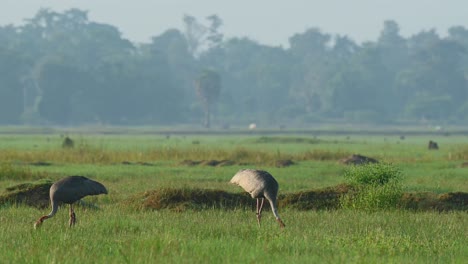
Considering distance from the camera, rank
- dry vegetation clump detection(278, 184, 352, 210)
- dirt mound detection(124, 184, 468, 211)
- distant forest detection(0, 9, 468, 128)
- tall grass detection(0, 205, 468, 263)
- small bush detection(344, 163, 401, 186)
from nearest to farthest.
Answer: tall grass detection(0, 205, 468, 263), dirt mound detection(124, 184, 468, 211), small bush detection(344, 163, 401, 186), dry vegetation clump detection(278, 184, 352, 210), distant forest detection(0, 9, 468, 128)

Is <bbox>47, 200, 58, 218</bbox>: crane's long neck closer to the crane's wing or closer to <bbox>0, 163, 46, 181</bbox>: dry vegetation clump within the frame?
the crane's wing

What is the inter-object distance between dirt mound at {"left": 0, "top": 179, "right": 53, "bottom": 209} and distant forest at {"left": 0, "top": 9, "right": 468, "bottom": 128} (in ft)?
312

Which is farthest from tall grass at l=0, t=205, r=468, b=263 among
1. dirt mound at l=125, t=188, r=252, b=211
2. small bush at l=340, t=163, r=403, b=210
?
dirt mound at l=125, t=188, r=252, b=211

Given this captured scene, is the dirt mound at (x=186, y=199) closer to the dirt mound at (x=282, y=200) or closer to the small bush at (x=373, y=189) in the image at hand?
the dirt mound at (x=282, y=200)

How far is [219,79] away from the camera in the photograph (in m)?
123

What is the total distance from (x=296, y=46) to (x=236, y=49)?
10243 millimetres

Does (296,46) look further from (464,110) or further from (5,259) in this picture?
(5,259)

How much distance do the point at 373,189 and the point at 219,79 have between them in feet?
345

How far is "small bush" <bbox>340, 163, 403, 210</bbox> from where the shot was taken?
1773 cm

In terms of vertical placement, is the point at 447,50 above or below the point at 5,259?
above

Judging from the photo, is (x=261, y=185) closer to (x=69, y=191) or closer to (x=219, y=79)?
(x=69, y=191)

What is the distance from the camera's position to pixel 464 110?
12962cm

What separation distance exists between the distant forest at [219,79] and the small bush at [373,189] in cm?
9705

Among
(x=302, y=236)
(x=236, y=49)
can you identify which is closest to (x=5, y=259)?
(x=302, y=236)
